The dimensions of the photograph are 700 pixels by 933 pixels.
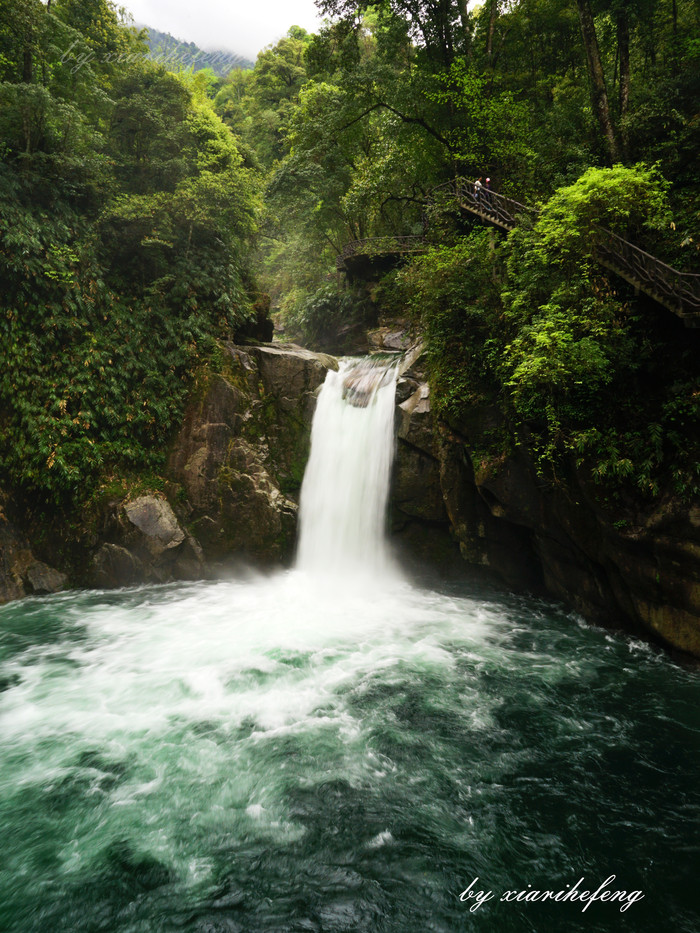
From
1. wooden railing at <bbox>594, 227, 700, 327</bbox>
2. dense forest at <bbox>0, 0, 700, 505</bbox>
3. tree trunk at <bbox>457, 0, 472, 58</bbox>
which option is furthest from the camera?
tree trunk at <bbox>457, 0, 472, 58</bbox>

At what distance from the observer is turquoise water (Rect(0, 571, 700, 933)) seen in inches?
143

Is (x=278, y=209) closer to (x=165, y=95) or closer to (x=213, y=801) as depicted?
(x=165, y=95)

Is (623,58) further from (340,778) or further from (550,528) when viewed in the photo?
(340,778)

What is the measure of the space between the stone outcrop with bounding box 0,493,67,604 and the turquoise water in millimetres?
1572

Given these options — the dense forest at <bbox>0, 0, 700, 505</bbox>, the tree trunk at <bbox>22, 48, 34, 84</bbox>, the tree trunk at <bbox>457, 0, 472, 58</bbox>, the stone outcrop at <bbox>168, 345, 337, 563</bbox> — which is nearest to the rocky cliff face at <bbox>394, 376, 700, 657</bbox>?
the dense forest at <bbox>0, 0, 700, 505</bbox>

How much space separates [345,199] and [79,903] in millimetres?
19511

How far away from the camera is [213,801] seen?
459 cm

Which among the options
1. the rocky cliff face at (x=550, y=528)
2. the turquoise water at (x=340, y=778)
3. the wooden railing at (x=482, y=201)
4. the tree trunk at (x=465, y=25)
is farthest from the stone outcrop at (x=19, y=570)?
the tree trunk at (x=465, y=25)

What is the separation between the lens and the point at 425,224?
16.9 meters

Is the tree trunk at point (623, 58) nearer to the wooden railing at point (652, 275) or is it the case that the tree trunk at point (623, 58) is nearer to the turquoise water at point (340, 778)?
the wooden railing at point (652, 275)

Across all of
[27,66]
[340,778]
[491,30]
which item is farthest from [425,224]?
[340,778]

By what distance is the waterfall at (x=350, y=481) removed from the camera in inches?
447

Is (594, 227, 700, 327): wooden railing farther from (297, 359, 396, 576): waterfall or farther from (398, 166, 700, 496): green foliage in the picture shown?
(297, 359, 396, 576): waterfall

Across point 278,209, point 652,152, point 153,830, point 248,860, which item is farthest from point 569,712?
point 278,209
